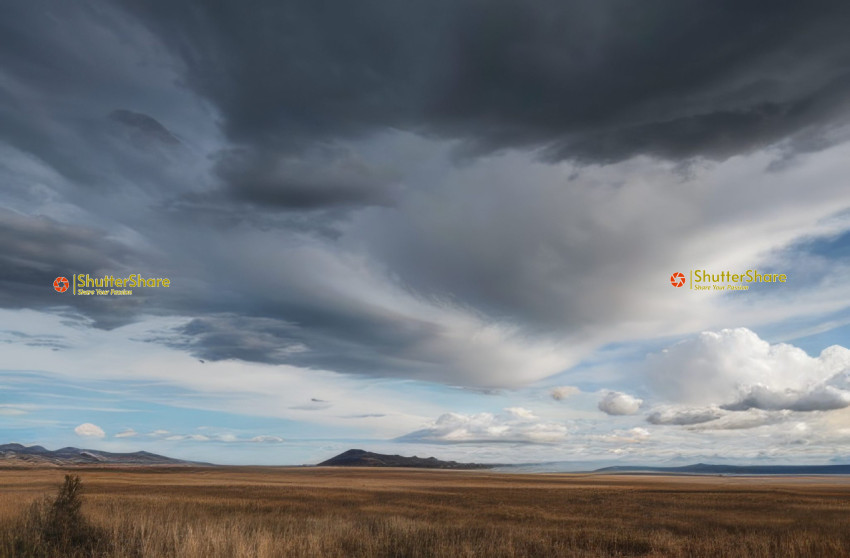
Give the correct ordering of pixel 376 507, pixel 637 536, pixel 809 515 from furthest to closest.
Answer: pixel 376 507 < pixel 809 515 < pixel 637 536

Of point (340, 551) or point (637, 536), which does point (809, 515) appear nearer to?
point (637, 536)

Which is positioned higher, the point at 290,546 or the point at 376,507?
the point at 290,546

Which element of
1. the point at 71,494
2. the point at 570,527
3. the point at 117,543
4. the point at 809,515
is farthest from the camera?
the point at 809,515

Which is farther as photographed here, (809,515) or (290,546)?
(809,515)

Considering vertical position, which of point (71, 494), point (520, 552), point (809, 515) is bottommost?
point (809, 515)

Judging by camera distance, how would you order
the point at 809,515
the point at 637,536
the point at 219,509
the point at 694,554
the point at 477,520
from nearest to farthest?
the point at 694,554, the point at 637,536, the point at 477,520, the point at 219,509, the point at 809,515

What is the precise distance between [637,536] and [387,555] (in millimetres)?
15041

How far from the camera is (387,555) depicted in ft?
57.5

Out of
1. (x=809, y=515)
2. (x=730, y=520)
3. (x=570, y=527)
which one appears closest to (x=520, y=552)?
(x=570, y=527)

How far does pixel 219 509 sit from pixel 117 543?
23676 millimetres

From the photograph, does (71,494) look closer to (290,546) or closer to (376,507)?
(290,546)

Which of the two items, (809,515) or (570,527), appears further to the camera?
(809,515)

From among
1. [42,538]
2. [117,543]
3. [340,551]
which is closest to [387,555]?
[340,551]

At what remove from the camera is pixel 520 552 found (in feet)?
62.7
